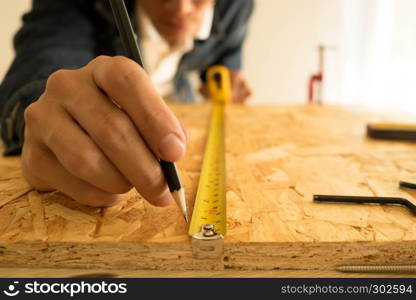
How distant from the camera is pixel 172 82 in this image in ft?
6.37

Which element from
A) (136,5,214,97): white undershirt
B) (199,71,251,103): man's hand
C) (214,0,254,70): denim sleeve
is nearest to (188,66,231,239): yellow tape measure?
(136,5,214,97): white undershirt

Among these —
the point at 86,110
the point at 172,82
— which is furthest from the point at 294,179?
the point at 172,82

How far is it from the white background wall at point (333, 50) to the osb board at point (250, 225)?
1723 millimetres

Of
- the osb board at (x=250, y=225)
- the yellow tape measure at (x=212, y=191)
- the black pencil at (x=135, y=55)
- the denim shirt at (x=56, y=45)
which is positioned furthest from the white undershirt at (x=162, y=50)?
the black pencil at (x=135, y=55)

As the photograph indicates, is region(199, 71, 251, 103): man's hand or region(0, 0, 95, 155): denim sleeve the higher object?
region(0, 0, 95, 155): denim sleeve

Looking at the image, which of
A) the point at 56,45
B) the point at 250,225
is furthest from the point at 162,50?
the point at 250,225

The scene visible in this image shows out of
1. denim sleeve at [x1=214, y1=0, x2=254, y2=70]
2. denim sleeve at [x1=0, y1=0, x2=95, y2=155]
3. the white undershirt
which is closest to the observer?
denim sleeve at [x1=0, y1=0, x2=95, y2=155]

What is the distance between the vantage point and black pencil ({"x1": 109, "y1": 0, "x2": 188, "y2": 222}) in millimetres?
435

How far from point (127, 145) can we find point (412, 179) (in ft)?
1.58

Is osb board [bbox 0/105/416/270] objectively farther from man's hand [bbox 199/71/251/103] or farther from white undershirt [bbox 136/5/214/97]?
man's hand [bbox 199/71/251/103]

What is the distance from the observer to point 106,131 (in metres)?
0.43

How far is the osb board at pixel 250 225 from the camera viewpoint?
41cm

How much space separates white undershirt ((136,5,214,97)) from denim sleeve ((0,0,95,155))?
0.91 ft

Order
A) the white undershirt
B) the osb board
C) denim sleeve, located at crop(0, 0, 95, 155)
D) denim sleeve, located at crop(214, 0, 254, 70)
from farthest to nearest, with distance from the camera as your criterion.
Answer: denim sleeve, located at crop(214, 0, 254, 70), the white undershirt, denim sleeve, located at crop(0, 0, 95, 155), the osb board
